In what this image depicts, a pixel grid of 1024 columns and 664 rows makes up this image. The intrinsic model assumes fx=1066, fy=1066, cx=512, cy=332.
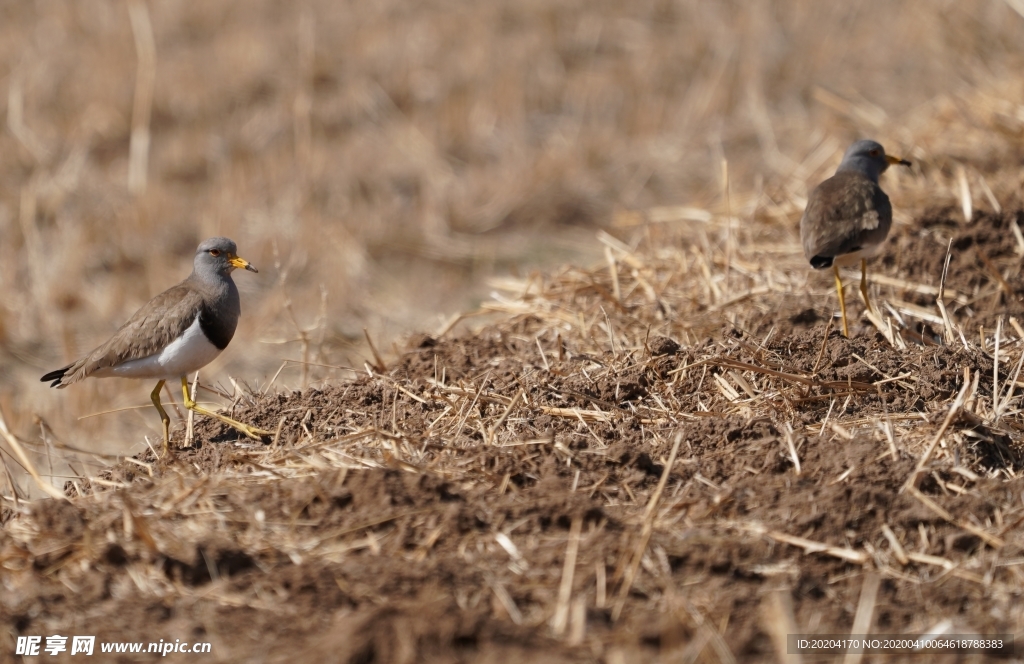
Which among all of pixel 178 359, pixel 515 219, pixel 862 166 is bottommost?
pixel 515 219

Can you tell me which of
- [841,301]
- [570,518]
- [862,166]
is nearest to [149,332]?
[570,518]

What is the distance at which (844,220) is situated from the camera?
237 inches

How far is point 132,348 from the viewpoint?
18.3 feet

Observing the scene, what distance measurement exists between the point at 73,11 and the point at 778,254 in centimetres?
1245

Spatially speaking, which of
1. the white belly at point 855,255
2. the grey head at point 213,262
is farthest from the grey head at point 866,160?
the grey head at point 213,262

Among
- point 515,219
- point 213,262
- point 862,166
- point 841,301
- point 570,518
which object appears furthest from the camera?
point 515,219

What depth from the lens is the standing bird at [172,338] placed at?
5.53 metres

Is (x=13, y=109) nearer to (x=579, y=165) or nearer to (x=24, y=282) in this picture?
(x=24, y=282)

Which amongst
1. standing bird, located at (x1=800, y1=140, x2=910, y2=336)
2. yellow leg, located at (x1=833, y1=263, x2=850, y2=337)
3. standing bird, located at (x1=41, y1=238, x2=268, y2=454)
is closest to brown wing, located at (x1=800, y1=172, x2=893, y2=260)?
standing bird, located at (x1=800, y1=140, x2=910, y2=336)

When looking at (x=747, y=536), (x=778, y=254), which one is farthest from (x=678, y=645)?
(x=778, y=254)

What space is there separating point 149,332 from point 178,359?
0.77 ft

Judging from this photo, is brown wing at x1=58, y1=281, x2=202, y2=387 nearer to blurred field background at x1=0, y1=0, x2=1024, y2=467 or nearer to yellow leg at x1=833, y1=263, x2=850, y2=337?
blurred field background at x1=0, y1=0, x2=1024, y2=467

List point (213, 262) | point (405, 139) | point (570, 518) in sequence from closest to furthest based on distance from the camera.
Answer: point (570, 518), point (213, 262), point (405, 139)

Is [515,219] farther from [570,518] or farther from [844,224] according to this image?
[570,518]
